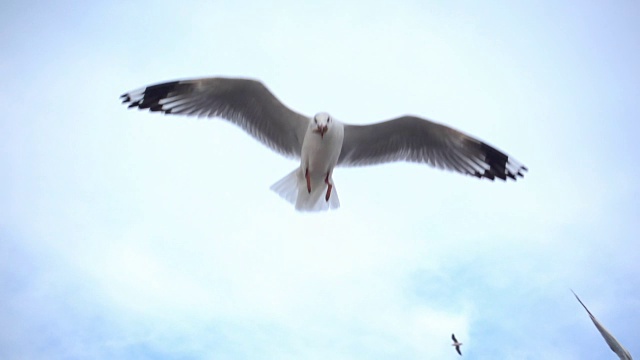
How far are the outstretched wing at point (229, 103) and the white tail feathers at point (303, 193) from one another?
0.29m

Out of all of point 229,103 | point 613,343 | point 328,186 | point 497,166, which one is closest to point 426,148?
point 497,166

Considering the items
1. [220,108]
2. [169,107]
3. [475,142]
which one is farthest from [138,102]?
[475,142]

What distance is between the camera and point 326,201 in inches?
199

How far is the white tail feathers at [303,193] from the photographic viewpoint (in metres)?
5.06

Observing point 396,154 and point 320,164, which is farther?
point 396,154

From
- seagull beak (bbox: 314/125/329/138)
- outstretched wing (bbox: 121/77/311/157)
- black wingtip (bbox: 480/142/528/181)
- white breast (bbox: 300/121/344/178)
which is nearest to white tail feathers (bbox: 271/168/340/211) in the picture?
white breast (bbox: 300/121/344/178)

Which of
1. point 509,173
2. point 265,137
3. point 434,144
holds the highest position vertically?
point 265,137

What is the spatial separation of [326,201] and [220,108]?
105cm

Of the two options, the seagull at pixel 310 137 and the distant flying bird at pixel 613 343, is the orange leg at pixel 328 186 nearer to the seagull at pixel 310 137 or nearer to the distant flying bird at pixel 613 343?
the seagull at pixel 310 137

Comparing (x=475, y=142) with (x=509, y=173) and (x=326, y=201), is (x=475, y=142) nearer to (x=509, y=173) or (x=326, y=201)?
(x=509, y=173)

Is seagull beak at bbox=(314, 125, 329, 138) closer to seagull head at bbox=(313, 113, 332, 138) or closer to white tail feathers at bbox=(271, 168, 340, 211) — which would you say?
seagull head at bbox=(313, 113, 332, 138)

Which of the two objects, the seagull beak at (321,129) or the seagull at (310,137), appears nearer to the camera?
the seagull beak at (321,129)

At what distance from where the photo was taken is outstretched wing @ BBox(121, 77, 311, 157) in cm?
495

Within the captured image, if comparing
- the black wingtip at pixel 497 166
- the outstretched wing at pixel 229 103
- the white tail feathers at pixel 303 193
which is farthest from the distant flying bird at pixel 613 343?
the outstretched wing at pixel 229 103
